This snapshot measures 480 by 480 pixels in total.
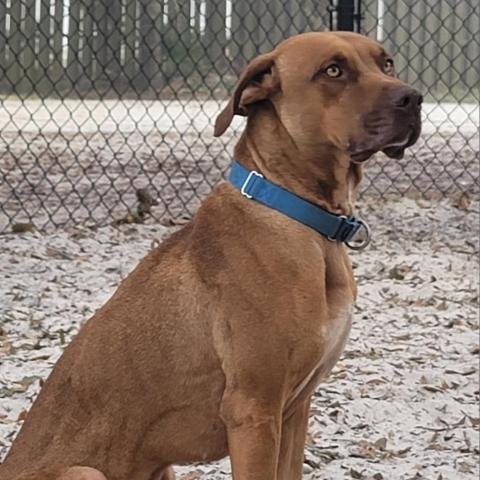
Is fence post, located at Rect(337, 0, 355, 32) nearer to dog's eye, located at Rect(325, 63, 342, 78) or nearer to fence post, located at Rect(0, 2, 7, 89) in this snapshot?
fence post, located at Rect(0, 2, 7, 89)

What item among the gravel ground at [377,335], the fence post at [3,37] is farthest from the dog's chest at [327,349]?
the fence post at [3,37]

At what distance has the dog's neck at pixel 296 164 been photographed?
3539mm

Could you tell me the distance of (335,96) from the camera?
347 cm

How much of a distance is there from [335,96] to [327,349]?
0.70 metres

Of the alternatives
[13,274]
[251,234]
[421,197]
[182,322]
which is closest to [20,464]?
[182,322]

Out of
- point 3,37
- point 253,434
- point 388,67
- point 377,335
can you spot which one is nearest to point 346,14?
point 377,335

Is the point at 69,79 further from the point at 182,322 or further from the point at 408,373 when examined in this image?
the point at 182,322

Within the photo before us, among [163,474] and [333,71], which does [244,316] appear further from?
[333,71]

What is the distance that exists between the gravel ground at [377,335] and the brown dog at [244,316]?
1227 millimetres

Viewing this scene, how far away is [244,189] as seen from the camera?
11.7 ft

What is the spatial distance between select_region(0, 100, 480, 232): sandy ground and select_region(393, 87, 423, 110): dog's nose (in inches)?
188

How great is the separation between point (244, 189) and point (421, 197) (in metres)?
5.65

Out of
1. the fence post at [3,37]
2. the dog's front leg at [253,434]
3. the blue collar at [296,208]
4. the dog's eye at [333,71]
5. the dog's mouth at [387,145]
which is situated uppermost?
the dog's eye at [333,71]

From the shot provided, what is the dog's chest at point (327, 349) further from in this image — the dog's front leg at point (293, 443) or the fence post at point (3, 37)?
the fence post at point (3, 37)
